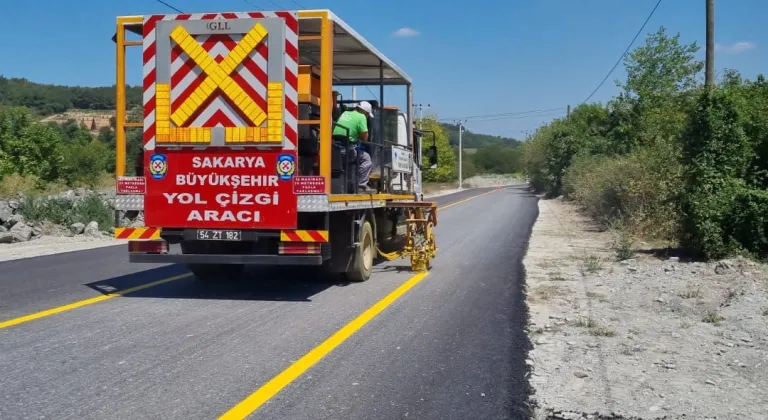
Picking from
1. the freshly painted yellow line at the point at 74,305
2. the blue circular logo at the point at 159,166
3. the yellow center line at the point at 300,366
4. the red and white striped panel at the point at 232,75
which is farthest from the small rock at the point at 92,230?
the yellow center line at the point at 300,366

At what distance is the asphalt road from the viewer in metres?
5.26

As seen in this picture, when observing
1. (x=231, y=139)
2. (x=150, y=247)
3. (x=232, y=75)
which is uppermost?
(x=232, y=75)

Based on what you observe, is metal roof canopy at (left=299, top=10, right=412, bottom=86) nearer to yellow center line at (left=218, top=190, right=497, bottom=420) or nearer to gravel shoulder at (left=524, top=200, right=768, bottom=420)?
yellow center line at (left=218, top=190, right=497, bottom=420)

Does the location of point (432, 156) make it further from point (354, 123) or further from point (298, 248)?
point (298, 248)

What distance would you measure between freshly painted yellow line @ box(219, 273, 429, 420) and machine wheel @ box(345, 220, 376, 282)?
125 cm

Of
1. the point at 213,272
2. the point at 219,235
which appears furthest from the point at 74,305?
the point at 213,272

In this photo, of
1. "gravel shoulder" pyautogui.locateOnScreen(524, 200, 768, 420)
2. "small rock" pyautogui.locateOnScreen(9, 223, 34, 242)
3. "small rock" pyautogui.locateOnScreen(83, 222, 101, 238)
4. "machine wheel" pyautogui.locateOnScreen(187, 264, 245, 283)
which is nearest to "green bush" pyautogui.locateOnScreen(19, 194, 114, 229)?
"small rock" pyautogui.locateOnScreen(83, 222, 101, 238)

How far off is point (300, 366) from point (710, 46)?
15.1 meters

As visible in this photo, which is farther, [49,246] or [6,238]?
[6,238]

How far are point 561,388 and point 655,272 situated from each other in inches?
269

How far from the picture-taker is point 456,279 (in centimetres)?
1161

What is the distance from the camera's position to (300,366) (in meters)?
6.22

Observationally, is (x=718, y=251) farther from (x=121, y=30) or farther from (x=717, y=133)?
(x=121, y=30)

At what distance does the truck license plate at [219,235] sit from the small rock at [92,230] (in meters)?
11.8
